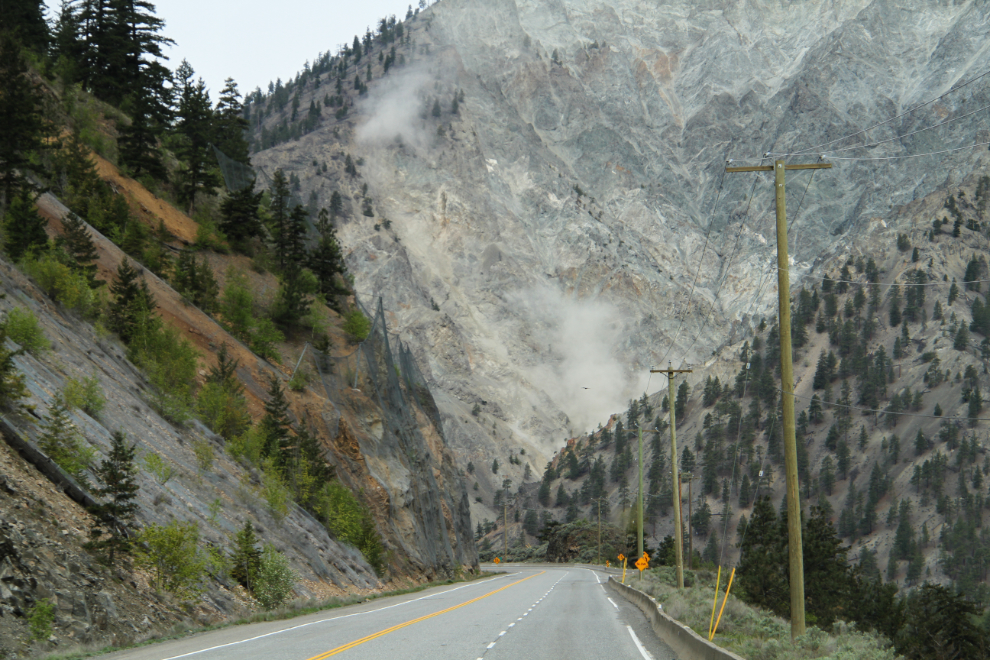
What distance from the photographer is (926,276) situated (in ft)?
556

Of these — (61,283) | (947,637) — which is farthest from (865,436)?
(61,283)

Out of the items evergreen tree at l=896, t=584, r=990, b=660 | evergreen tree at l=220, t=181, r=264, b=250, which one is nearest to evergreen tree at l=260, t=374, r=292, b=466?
evergreen tree at l=220, t=181, r=264, b=250

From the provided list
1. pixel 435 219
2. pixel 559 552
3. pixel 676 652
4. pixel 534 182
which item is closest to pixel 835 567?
pixel 676 652

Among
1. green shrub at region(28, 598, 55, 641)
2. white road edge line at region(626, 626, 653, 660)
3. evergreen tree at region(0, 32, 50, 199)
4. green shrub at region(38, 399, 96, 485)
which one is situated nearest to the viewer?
green shrub at region(28, 598, 55, 641)

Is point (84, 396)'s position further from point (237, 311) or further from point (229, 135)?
point (229, 135)

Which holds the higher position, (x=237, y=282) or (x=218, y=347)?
(x=237, y=282)

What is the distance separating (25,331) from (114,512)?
8.56m

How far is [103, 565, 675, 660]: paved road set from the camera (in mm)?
14789

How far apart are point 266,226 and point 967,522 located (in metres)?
113

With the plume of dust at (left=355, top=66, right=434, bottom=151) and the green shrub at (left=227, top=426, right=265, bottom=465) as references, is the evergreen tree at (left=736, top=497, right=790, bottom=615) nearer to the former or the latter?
the green shrub at (left=227, top=426, right=265, bottom=465)

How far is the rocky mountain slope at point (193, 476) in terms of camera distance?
631 inches

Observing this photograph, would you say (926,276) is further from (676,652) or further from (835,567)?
(676,652)

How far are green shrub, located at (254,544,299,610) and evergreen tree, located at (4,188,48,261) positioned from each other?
14373mm

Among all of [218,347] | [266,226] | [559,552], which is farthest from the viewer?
[559,552]
